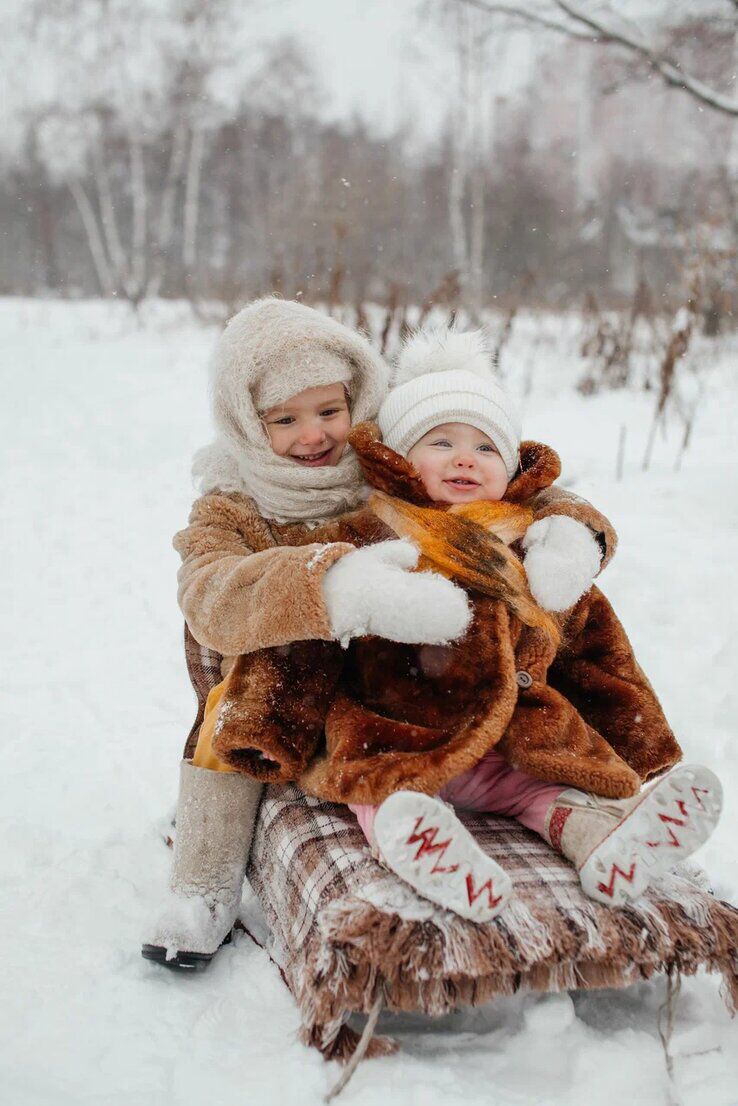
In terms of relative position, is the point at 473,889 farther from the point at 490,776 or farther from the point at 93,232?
the point at 93,232

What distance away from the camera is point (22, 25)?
14438 mm

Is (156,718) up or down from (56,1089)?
down

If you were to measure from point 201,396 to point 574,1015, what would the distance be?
686 centimetres

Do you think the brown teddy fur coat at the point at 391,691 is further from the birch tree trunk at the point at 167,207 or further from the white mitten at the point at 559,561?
the birch tree trunk at the point at 167,207

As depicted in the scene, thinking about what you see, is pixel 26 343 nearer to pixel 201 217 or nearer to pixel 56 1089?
pixel 56 1089

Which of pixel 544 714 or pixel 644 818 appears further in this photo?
pixel 544 714

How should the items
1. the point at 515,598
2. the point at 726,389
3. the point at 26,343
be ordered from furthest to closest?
the point at 26,343
the point at 726,389
the point at 515,598

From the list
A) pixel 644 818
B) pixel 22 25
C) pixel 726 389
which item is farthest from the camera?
pixel 22 25

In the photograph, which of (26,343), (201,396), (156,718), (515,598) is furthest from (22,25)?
(515,598)

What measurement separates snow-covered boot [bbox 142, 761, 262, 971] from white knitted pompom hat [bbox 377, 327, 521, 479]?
843mm

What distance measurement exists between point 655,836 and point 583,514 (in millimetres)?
715

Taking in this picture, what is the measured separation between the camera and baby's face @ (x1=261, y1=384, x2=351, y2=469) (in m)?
2.08

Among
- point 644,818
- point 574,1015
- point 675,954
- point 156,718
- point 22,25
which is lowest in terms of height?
point 156,718

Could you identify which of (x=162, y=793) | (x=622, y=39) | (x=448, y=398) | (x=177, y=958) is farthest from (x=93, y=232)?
(x=177, y=958)
